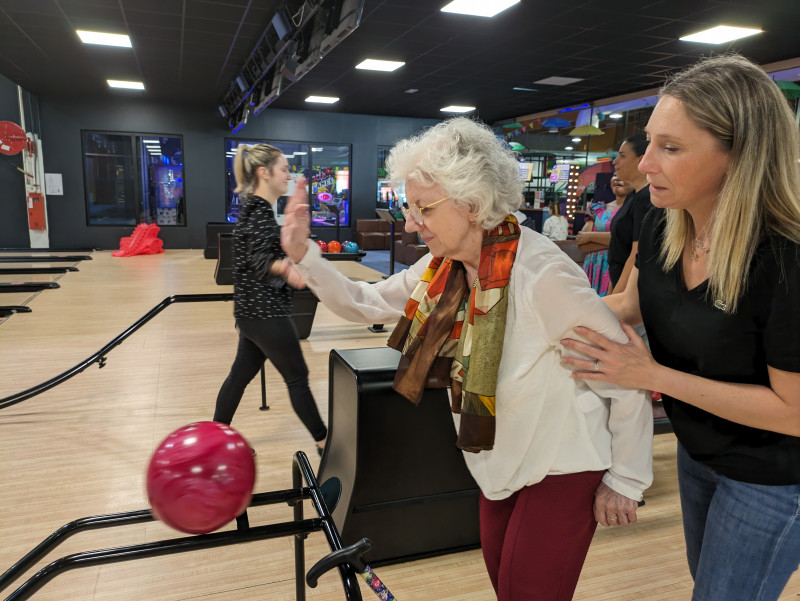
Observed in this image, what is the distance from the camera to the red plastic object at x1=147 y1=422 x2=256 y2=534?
0.97 metres

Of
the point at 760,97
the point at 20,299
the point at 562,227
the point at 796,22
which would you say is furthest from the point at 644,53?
the point at 20,299

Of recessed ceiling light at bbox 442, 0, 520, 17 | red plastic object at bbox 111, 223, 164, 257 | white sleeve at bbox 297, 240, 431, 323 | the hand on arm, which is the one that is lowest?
red plastic object at bbox 111, 223, 164, 257

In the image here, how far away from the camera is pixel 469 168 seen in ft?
3.87

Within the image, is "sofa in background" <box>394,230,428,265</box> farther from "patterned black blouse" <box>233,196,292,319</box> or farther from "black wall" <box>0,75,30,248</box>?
"black wall" <box>0,75,30,248</box>

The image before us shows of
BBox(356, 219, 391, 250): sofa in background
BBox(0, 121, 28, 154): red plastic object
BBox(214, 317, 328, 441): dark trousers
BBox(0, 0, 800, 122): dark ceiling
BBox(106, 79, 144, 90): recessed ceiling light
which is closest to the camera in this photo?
BBox(214, 317, 328, 441): dark trousers

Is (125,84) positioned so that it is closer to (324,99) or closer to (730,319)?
(324,99)

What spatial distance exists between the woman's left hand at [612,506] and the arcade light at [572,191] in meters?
12.6

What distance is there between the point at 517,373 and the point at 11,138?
515 inches

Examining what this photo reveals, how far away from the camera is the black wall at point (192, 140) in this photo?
42.2 ft

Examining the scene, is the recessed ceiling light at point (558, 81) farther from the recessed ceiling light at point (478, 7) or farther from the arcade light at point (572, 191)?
the recessed ceiling light at point (478, 7)

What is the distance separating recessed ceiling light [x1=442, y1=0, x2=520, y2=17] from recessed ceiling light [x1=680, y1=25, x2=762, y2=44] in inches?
106

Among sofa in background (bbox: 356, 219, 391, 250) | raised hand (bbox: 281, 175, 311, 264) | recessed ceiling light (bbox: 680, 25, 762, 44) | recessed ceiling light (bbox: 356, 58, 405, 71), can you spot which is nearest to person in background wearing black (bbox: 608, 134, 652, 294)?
raised hand (bbox: 281, 175, 311, 264)

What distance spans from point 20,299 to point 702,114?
8.36 metres

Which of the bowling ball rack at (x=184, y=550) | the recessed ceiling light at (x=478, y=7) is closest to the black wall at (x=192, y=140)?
the recessed ceiling light at (x=478, y=7)
